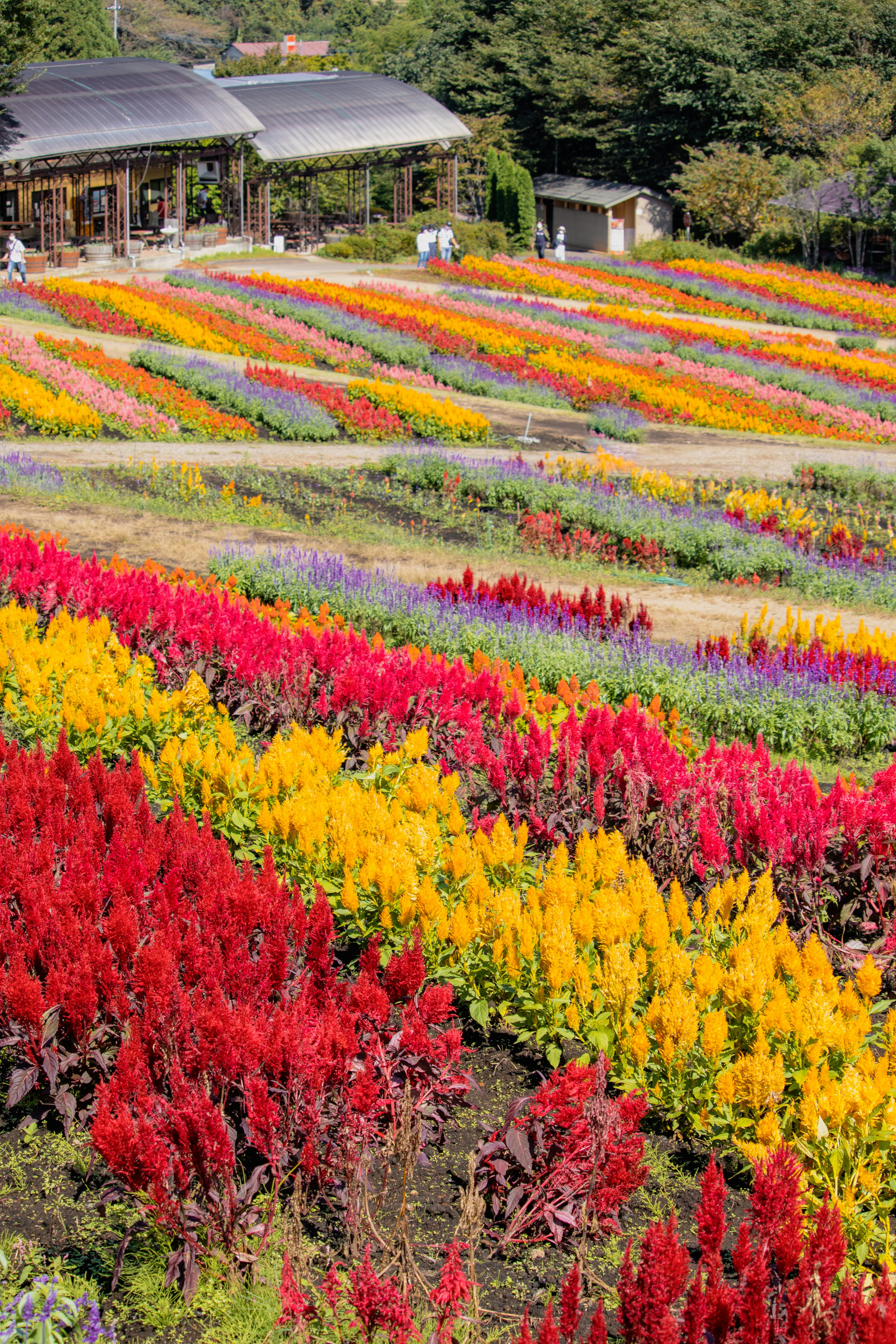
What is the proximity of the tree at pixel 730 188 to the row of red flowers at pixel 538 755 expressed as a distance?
49.5 m

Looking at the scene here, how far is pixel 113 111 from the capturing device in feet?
136

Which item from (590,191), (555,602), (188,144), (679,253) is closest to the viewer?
(555,602)

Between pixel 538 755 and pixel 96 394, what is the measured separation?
15.9 meters

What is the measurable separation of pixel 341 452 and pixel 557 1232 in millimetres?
16450

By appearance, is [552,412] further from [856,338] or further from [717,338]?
[856,338]

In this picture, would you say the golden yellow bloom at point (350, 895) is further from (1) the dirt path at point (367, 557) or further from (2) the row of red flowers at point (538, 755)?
(1) the dirt path at point (367, 557)

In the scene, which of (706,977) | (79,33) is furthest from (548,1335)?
(79,33)

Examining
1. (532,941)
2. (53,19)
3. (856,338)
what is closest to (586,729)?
(532,941)

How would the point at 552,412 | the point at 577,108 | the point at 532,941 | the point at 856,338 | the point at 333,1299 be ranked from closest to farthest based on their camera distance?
1. the point at 333,1299
2. the point at 532,941
3. the point at 552,412
4. the point at 856,338
5. the point at 577,108

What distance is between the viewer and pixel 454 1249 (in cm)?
284

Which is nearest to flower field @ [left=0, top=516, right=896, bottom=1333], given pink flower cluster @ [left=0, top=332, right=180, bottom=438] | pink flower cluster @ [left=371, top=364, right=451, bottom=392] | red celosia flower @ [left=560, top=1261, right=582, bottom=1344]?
red celosia flower @ [left=560, top=1261, right=582, bottom=1344]

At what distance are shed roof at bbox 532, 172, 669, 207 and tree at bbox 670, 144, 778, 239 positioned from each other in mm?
2061

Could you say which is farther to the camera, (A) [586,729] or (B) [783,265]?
(B) [783,265]

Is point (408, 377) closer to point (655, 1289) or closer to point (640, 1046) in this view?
point (640, 1046)
